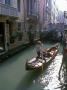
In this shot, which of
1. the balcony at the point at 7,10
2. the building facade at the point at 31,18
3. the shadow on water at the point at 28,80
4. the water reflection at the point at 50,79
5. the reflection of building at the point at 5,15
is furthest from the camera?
the building facade at the point at 31,18

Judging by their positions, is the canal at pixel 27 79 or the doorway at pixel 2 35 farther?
the doorway at pixel 2 35

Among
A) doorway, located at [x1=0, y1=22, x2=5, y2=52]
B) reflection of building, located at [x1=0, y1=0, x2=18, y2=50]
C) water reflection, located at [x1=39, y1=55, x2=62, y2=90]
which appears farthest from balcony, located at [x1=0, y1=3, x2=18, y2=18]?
water reflection, located at [x1=39, y1=55, x2=62, y2=90]

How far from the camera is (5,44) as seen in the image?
21.2 m

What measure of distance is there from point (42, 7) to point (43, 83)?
30109 mm

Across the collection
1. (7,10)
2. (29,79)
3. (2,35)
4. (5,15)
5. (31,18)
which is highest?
(7,10)

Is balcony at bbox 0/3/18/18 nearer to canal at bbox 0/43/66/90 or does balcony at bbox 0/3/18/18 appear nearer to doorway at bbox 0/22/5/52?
doorway at bbox 0/22/5/52

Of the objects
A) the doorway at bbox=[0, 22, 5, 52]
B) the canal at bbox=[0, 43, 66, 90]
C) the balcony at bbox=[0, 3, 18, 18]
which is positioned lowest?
the canal at bbox=[0, 43, 66, 90]

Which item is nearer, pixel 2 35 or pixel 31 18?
pixel 2 35

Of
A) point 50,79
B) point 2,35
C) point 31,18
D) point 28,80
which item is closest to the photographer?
point 28,80

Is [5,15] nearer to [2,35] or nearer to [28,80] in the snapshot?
[2,35]

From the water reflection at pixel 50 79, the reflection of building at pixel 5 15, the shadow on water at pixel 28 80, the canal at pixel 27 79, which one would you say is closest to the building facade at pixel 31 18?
the reflection of building at pixel 5 15

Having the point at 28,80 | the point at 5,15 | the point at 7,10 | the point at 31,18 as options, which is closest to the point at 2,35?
the point at 5,15

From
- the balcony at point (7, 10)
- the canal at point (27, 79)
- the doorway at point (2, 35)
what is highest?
the balcony at point (7, 10)

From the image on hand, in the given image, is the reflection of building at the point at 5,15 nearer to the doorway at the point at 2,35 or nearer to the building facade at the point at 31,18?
the doorway at the point at 2,35
